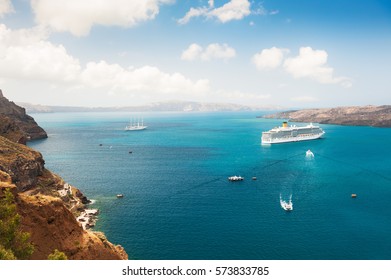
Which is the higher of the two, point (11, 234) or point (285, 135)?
point (11, 234)

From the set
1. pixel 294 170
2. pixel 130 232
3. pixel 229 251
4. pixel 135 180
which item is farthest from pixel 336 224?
pixel 135 180

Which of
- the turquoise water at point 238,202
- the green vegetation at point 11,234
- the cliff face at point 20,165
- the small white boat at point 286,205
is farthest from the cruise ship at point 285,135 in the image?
the green vegetation at point 11,234

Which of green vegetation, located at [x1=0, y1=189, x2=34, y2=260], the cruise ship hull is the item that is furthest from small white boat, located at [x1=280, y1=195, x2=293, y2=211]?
the cruise ship hull

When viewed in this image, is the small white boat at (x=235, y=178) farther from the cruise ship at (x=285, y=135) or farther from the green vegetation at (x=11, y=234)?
the cruise ship at (x=285, y=135)

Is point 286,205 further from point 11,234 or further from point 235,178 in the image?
point 11,234

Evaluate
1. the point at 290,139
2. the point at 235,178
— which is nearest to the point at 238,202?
the point at 235,178

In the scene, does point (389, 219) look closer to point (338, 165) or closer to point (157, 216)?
point (157, 216)

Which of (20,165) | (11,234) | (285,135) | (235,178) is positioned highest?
(11,234)

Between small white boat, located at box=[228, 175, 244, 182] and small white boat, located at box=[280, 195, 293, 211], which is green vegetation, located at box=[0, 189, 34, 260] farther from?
small white boat, located at box=[228, 175, 244, 182]
